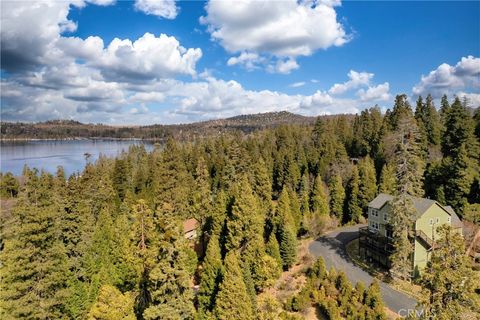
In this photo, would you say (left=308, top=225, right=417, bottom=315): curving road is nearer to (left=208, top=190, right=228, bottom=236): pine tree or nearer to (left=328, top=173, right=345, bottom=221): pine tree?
(left=328, top=173, right=345, bottom=221): pine tree

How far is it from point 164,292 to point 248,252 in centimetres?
1443

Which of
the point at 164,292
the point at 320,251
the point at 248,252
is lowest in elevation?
the point at 320,251

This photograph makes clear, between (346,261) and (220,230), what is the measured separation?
1411cm

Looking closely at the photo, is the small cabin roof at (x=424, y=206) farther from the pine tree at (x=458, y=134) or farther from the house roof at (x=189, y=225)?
the house roof at (x=189, y=225)

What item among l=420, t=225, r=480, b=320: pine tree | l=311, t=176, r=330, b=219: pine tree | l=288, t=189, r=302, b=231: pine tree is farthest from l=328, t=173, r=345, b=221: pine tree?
l=420, t=225, r=480, b=320: pine tree

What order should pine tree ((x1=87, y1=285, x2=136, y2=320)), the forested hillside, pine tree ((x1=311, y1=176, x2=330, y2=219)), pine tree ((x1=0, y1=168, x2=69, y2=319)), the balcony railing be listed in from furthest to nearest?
pine tree ((x1=311, y1=176, x2=330, y2=219)), the balcony railing, pine tree ((x1=87, y1=285, x2=136, y2=320)), the forested hillside, pine tree ((x1=0, y1=168, x2=69, y2=319))

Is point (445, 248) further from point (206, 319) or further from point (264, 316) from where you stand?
point (206, 319)

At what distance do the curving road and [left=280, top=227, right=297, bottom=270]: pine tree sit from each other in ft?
11.6

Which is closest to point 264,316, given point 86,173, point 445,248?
point 445,248

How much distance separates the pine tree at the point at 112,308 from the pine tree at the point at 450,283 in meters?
17.0

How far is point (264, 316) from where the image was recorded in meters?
20.3

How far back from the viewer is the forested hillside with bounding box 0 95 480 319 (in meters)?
20.2

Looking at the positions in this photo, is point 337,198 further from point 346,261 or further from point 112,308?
point 112,308

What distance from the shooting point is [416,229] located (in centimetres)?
3328
